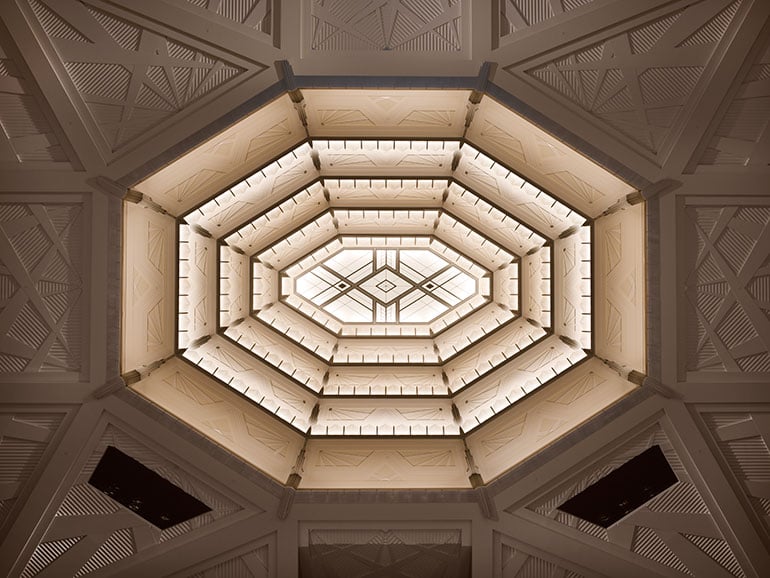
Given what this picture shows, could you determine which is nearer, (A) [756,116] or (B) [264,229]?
(A) [756,116]

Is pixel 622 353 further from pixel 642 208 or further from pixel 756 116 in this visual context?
pixel 756 116

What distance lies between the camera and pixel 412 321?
16812 millimetres

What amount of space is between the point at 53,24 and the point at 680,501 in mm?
14048

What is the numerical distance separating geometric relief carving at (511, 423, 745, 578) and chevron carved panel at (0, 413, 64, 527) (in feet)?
30.2

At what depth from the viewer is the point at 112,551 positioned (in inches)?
394

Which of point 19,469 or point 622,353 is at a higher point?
point 622,353

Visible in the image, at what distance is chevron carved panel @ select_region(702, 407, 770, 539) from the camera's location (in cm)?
985

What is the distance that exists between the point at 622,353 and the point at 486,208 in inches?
176

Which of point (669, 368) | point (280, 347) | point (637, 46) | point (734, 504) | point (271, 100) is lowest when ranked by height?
point (734, 504)

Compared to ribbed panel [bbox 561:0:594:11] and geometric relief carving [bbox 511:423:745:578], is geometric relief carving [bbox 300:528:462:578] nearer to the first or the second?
geometric relief carving [bbox 511:423:745:578]

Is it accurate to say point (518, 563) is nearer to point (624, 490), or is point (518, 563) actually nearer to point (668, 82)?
point (624, 490)

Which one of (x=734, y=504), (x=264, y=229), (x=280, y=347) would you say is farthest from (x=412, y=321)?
(x=734, y=504)

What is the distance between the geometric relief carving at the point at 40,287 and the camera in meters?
9.75

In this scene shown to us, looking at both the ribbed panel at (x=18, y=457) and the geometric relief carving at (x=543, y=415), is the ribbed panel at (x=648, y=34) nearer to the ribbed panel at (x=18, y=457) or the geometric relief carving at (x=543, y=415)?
the geometric relief carving at (x=543, y=415)
